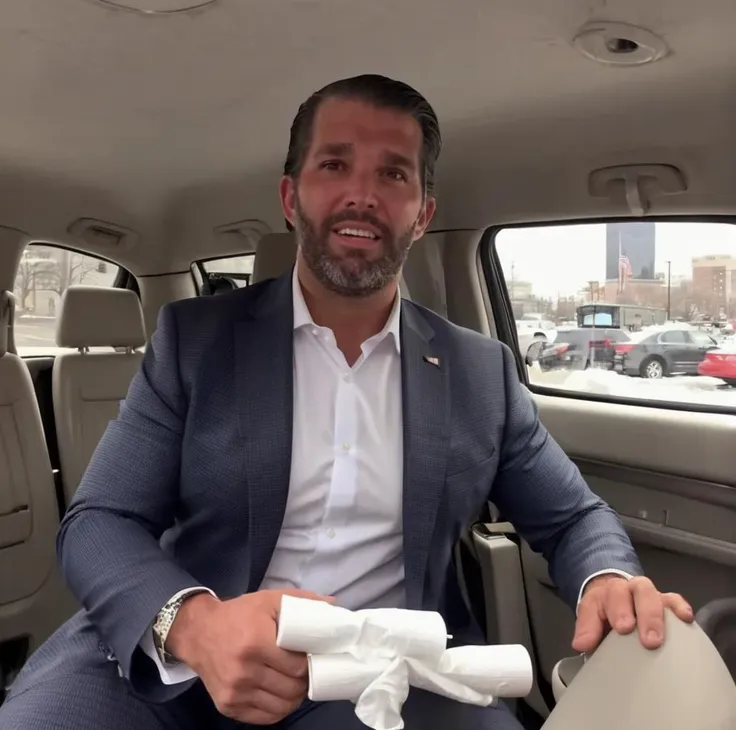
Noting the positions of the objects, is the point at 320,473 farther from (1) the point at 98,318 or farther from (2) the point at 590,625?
(1) the point at 98,318

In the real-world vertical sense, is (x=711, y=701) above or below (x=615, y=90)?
below

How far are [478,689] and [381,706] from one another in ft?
0.48

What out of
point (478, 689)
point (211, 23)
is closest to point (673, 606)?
point (478, 689)

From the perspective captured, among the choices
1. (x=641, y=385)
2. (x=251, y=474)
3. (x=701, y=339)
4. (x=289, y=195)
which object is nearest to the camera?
(x=251, y=474)

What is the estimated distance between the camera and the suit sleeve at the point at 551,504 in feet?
4.55

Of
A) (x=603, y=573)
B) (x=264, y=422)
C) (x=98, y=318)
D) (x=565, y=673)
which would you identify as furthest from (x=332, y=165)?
(x=98, y=318)

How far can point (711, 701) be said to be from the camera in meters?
1.07

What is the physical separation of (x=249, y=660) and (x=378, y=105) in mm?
1081

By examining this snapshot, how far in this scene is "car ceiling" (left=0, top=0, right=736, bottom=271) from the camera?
1573 mm

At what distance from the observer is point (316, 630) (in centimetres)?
98

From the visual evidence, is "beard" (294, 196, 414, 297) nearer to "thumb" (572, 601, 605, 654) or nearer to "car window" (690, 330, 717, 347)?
"thumb" (572, 601, 605, 654)

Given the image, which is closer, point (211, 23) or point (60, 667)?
point (60, 667)

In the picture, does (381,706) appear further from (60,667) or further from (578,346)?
(578,346)

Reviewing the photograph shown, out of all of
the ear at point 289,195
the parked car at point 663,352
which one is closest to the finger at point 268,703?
the ear at point 289,195
